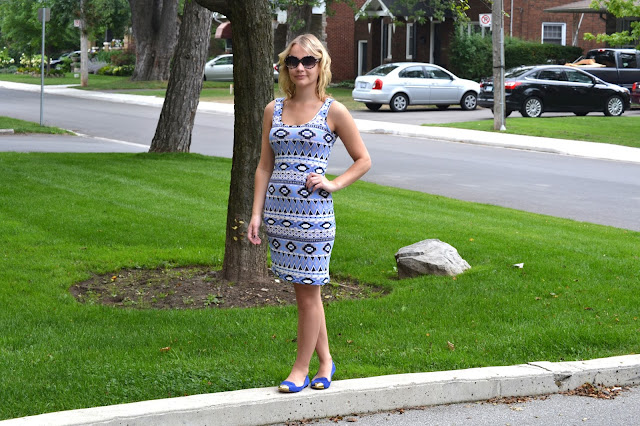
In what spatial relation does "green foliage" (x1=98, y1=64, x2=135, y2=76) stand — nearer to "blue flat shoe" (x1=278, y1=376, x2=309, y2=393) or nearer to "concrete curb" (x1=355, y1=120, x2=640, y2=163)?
"concrete curb" (x1=355, y1=120, x2=640, y2=163)

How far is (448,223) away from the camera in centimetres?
1057

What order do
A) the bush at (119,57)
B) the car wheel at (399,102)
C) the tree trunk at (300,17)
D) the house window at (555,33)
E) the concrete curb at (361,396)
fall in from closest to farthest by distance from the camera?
the concrete curb at (361,396) → the car wheel at (399,102) → the tree trunk at (300,17) → the house window at (555,33) → the bush at (119,57)

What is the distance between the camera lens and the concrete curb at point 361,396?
4504 mm

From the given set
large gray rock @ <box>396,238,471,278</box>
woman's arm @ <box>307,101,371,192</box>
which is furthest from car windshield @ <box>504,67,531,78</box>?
woman's arm @ <box>307,101,371,192</box>

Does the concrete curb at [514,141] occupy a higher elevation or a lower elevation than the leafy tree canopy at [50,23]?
lower

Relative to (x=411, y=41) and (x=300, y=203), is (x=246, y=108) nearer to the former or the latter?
(x=300, y=203)

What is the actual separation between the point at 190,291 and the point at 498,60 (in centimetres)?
1820

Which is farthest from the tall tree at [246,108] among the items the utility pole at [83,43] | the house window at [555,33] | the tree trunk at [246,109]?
the house window at [555,33]

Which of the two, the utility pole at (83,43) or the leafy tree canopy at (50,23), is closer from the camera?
the utility pole at (83,43)

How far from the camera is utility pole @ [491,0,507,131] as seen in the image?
23.5 metres

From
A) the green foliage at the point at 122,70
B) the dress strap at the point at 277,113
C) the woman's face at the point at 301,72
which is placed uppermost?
the green foliage at the point at 122,70

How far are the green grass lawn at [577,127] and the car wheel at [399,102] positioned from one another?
17.4 feet

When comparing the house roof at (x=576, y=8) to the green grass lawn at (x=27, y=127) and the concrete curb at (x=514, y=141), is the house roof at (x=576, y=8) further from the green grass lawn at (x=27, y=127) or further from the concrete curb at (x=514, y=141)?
the green grass lawn at (x=27, y=127)

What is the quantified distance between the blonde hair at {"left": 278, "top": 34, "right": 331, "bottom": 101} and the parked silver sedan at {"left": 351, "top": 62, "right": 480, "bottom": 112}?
2700 centimetres
